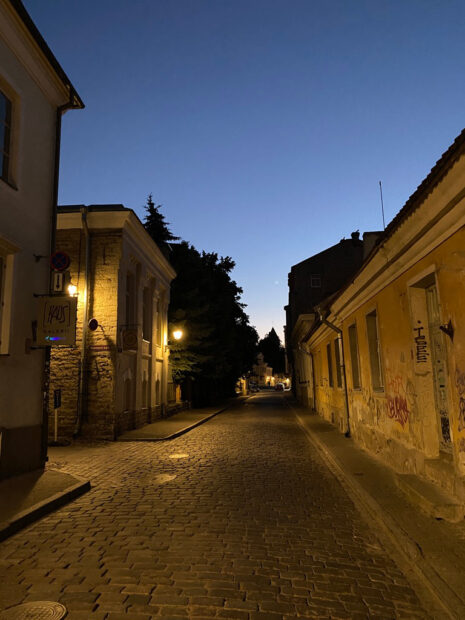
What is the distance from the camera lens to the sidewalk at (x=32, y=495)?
A: 222 inches

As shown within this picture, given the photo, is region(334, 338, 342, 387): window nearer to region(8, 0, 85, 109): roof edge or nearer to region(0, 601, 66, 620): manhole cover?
region(8, 0, 85, 109): roof edge

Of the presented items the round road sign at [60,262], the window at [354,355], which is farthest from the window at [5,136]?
the window at [354,355]

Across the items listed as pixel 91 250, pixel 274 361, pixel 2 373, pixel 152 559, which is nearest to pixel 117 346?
pixel 91 250

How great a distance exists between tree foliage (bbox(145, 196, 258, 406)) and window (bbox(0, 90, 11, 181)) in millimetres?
14560

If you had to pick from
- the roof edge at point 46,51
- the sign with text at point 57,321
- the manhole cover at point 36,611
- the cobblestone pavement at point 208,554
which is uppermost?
the roof edge at point 46,51

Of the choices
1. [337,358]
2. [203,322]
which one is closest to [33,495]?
[337,358]

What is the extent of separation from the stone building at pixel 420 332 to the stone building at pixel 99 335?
7604mm

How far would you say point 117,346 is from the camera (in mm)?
14445

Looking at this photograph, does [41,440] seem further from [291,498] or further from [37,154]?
[37,154]

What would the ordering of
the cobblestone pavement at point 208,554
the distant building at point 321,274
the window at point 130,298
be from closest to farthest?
the cobblestone pavement at point 208,554 < the window at point 130,298 < the distant building at point 321,274

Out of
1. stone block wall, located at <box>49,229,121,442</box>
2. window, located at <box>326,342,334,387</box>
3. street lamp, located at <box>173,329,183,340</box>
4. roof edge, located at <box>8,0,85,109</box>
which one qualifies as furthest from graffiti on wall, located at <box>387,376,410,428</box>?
street lamp, located at <box>173,329,183,340</box>

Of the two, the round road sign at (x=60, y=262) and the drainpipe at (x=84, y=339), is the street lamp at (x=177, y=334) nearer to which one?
the drainpipe at (x=84, y=339)

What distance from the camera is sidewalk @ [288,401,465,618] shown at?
12.2ft

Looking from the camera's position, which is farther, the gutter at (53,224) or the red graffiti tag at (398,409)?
the gutter at (53,224)
